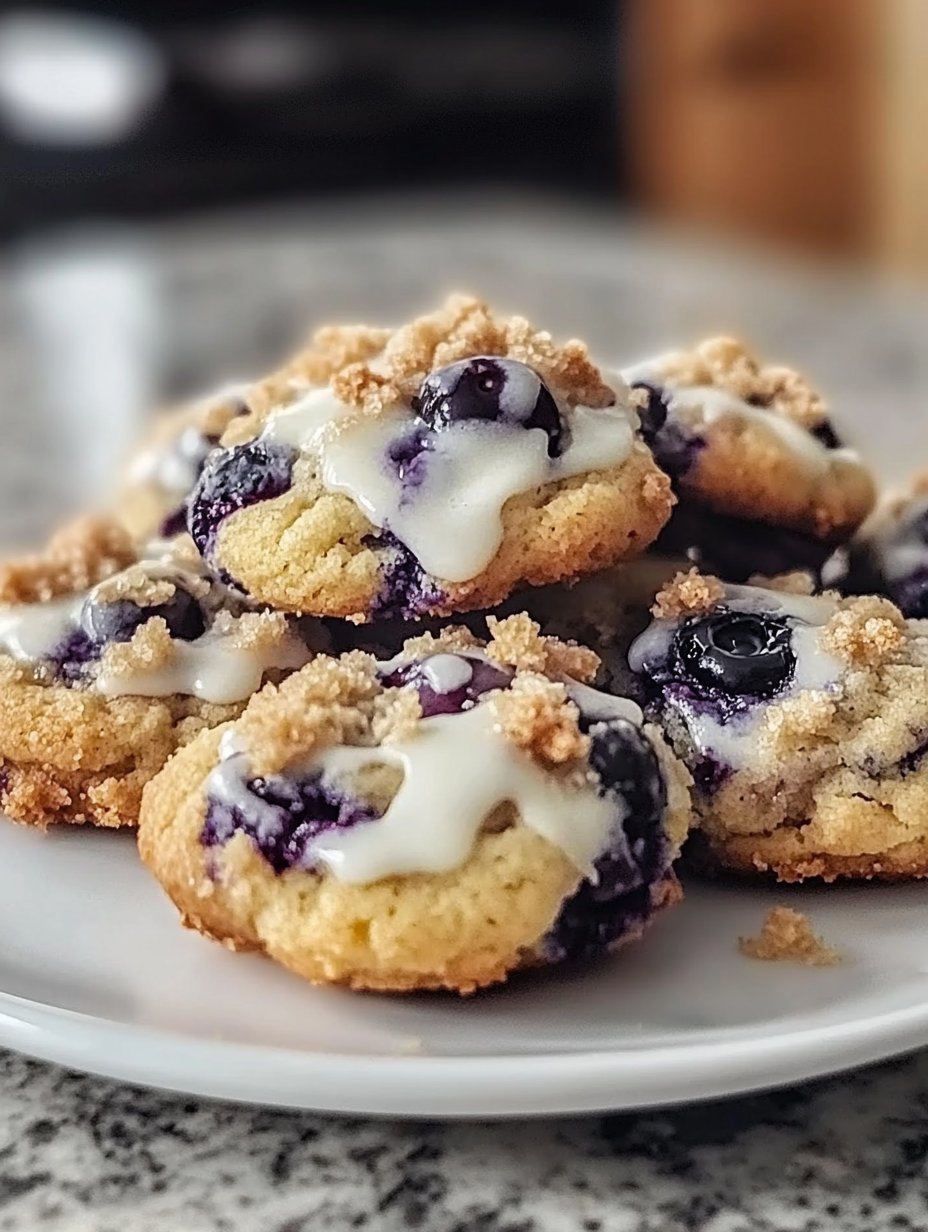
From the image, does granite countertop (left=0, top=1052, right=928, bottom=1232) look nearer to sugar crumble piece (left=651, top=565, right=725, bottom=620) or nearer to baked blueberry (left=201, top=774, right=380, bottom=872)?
baked blueberry (left=201, top=774, right=380, bottom=872)

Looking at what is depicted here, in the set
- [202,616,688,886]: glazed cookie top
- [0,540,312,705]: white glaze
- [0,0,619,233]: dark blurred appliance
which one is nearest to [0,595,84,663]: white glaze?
[0,540,312,705]: white glaze

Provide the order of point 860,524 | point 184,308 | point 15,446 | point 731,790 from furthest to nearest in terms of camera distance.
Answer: point 184,308 < point 15,446 < point 860,524 < point 731,790

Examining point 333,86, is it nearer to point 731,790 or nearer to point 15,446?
point 15,446

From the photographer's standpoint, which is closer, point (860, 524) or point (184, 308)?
point (860, 524)

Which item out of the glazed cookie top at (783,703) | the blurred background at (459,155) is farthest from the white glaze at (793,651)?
the blurred background at (459,155)

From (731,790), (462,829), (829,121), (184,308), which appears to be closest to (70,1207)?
(462,829)

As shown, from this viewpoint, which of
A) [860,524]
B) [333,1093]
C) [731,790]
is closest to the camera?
[333,1093]
